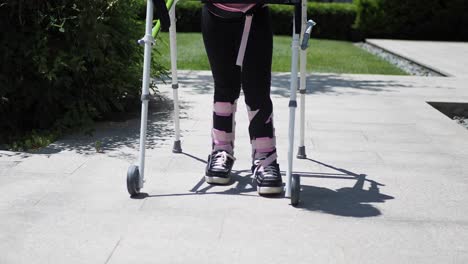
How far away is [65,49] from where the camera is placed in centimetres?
611

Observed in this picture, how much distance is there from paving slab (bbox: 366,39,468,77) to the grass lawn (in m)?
→ 0.68

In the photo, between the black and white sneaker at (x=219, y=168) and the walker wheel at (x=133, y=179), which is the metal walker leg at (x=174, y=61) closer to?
the black and white sneaker at (x=219, y=168)

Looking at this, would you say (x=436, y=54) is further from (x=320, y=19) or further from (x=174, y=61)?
(x=174, y=61)

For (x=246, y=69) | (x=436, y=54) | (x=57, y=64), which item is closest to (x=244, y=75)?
(x=246, y=69)

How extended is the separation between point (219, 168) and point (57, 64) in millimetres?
2089

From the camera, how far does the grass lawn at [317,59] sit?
1243cm

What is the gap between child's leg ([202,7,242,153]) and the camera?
434cm

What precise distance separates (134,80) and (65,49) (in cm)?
79

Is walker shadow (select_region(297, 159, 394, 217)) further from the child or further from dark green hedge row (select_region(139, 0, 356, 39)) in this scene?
dark green hedge row (select_region(139, 0, 356, 39))

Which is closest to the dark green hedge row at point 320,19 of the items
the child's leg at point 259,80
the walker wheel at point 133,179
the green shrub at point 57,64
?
the green shrub at point 57,64

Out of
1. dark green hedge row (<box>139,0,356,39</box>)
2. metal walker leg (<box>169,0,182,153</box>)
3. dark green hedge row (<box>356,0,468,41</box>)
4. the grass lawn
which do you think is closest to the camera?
metal walker leg (<box>169,0,182,153</box>)

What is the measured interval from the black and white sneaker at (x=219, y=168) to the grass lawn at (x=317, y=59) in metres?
5.84

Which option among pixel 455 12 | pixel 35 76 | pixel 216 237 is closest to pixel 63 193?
pixel 216 237

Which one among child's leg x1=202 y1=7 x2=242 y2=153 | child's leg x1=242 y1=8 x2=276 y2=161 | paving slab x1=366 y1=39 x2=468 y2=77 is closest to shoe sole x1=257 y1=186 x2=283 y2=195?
child's leg x1=242 y1=8 x2=276 y2=161
